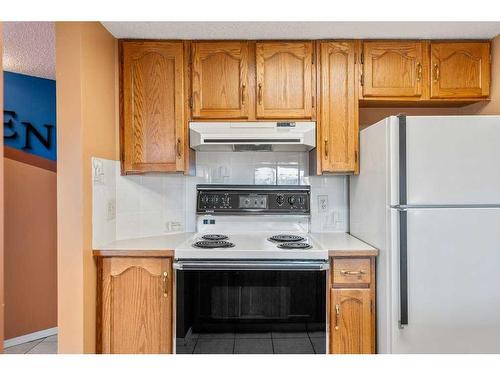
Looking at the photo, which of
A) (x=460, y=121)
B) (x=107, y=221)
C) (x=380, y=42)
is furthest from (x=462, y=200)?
(x=107, y=221)

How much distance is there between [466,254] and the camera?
5.87 ft

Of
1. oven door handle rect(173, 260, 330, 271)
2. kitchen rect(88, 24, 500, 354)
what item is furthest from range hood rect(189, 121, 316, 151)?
oven door handle rect(173, 260, 330, 271)

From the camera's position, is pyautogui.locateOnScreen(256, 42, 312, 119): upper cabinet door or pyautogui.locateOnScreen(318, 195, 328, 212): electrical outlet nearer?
pyautogui.locateOnScreen(256, 42, 312, 119): upper cabinet door

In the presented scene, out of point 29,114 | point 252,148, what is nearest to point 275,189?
point 252,148

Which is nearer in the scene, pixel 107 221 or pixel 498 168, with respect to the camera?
pixel 498 168

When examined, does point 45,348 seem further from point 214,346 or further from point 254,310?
point 254,310

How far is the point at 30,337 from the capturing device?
291 cm

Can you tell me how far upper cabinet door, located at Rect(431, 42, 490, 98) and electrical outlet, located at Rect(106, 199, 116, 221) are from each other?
7.02 ft

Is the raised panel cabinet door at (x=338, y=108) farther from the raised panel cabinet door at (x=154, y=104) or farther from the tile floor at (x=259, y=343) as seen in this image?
the tile floor at (x=259, y=343)

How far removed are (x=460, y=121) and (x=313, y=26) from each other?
0.95m

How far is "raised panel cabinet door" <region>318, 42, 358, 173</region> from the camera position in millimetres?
2289

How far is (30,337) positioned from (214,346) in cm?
183

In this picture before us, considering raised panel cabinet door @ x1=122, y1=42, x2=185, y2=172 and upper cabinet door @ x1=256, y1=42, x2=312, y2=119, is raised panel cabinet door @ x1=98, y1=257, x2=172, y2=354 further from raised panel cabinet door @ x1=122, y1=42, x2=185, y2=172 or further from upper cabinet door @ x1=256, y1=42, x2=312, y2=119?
upper cabinet door @ x1=256, y1=42, x2=312, y2=119
